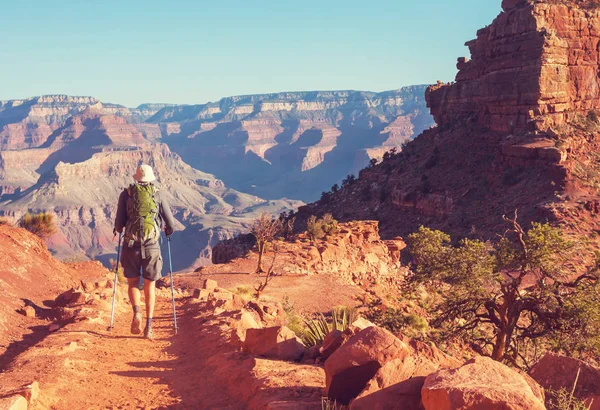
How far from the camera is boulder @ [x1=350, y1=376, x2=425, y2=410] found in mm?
5266

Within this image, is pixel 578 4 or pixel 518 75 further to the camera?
pixel 578 4

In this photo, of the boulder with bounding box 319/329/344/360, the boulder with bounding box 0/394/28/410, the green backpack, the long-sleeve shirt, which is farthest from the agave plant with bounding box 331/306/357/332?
the boulder with bounding box 0/394/28/410

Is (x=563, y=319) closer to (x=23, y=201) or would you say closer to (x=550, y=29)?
(x=550, y=29)

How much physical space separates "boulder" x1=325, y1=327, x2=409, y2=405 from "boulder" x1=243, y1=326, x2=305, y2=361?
73.2 inches

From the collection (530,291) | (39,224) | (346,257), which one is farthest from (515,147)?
(39,224)

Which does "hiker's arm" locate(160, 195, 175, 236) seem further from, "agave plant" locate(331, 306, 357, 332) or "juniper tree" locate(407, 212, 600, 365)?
"juniper tree" locate(407, 212, 600, 365)

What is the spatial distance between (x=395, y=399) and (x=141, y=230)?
219 inches

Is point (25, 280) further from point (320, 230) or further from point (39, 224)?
point (320, 230)

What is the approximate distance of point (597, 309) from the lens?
1199 cm

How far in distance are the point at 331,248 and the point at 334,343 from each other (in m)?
20.7

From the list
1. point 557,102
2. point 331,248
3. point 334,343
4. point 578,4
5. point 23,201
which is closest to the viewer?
point 334,343

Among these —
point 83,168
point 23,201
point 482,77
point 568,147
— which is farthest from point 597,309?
point 83,168

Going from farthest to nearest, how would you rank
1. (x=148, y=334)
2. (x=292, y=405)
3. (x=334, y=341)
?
(x=148, y=334), (x=334, y=341), (x=292, y=405)

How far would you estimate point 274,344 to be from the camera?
7.88 m
